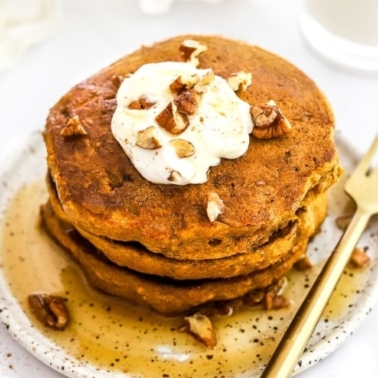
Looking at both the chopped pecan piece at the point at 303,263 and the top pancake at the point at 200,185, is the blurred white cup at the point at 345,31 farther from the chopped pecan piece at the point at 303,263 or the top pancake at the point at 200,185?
the chopped pecan piece at the point at 303,263

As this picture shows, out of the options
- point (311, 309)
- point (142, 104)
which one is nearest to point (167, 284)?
point (311, 309)

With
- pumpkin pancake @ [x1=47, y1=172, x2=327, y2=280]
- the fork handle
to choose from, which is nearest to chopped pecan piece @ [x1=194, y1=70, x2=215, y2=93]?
pumpkin pancake @ [x1=47, y1=172, x2=327, y2=280]

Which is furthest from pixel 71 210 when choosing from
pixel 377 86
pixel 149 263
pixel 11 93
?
pixel 377 86

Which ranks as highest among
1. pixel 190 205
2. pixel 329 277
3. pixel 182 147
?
pixel 182 147

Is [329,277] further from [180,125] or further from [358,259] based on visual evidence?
[180,125]

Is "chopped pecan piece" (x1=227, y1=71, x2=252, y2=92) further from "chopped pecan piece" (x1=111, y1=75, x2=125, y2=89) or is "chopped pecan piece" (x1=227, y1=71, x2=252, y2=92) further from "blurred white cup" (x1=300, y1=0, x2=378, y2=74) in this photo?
"blurred white cup" (x1=300, y1=0, x2=378, y2=74)

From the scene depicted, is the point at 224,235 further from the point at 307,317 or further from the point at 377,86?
the point at 377,86
